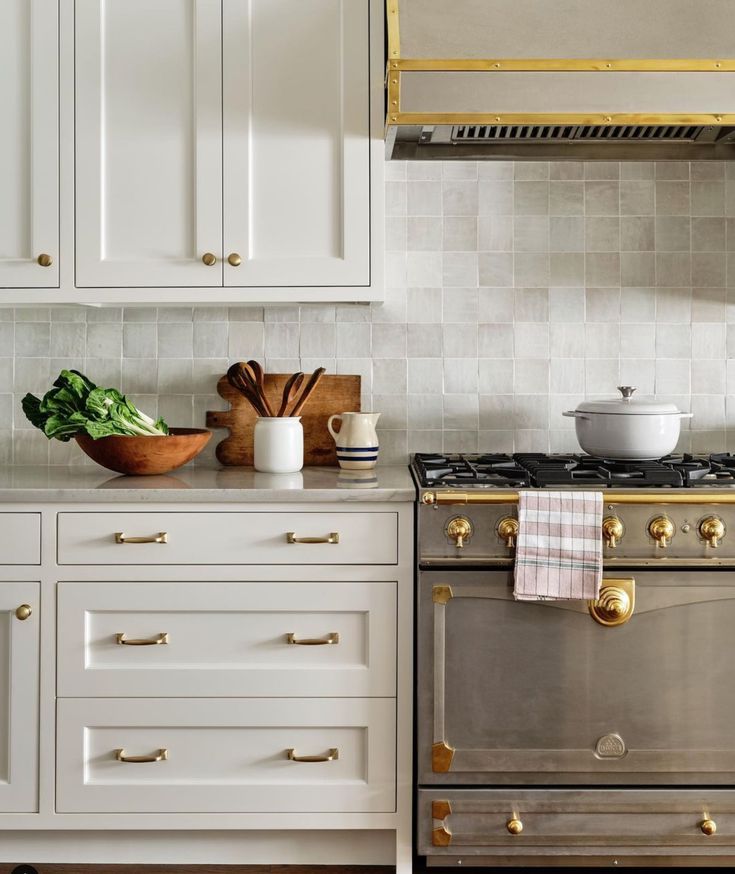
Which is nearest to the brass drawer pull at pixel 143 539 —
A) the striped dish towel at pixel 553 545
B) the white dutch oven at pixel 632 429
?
the striped dish towel at pixel 553 545

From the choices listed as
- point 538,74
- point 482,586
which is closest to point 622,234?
point 538,74

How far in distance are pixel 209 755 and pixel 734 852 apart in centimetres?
128

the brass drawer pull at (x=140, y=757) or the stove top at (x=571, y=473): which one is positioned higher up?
the stove top at (x=571, y=473)

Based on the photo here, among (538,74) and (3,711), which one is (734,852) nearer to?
(3,711)

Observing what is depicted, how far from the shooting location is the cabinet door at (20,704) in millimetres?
2129

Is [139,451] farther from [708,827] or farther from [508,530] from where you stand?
[708,827]

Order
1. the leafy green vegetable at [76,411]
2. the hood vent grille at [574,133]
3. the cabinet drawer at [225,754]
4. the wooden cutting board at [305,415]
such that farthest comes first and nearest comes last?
the wooden cutting board at [305,415] → the hood vent grille at [574,133] → the leafy green vegetable at [76,411] → the cabinet drawer at [225,754]

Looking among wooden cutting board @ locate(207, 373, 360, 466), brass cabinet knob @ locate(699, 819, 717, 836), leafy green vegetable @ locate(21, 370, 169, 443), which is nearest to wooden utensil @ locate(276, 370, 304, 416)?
wooden cutting board @ locate(207, 373, 360, 466)

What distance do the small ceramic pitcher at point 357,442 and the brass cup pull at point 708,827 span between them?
3.96 feet

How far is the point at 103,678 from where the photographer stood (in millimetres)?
2125

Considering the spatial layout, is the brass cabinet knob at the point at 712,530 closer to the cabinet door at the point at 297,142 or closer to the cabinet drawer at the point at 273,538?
the cabinet drawer at the point at 273,538

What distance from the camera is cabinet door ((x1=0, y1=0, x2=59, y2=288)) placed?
7.57ft

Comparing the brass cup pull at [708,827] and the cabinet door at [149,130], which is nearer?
the brass cup pull at [708,827]

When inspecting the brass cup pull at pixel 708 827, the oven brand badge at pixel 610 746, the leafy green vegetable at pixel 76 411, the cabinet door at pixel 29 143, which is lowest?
the brass cup pull at pixel 708 827
